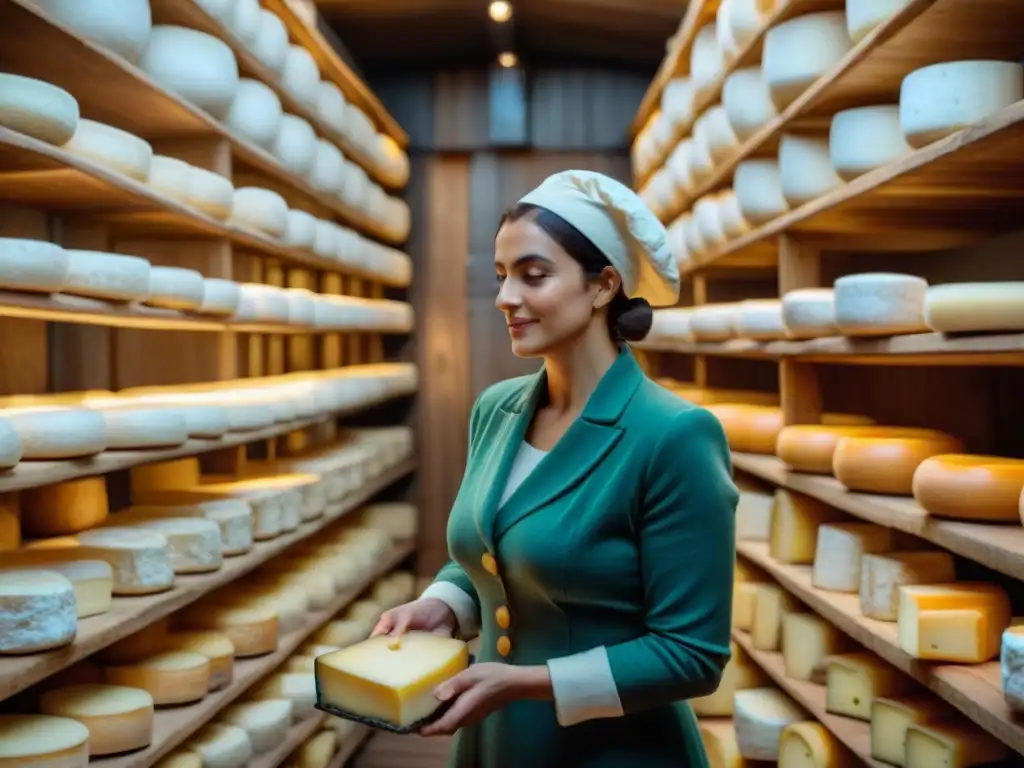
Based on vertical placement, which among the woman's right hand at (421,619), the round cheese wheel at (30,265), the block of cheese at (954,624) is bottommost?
the block of cheese at (954,624)

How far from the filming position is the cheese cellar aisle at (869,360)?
171 cm

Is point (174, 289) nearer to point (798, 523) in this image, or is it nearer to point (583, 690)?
point (583, 690)

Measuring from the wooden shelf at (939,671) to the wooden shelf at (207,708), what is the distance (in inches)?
53.2

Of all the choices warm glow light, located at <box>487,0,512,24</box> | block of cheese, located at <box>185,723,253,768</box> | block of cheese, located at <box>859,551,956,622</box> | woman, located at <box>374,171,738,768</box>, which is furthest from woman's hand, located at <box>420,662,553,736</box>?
warm glow light, located at <box>487,0,512,24</box>

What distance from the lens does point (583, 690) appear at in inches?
48.4

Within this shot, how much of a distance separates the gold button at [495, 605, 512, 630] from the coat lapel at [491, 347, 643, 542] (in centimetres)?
10

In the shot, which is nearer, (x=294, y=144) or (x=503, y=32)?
(x=294, y=144)

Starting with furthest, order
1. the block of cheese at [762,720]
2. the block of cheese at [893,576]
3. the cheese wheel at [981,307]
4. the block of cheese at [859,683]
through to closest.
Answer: the block of cheese at [762,720]
the block of cheese at [859,683]
the block of cheese at [893,576]
the cheese wheel at [981,307]

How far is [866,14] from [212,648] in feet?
6.50

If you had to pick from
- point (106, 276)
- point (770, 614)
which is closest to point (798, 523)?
point (770, 614)

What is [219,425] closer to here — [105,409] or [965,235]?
[105,409]

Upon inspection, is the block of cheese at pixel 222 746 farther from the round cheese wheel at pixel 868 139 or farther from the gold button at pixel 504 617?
the round cheese wheel at pixel 868 139

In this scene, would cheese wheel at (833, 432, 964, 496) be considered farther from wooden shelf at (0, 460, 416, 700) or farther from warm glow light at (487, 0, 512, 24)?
warm glow light at (487, 0, 512, 24)

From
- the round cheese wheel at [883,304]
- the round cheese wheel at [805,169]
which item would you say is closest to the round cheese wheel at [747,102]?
the round cheese wheel at [805,169]
